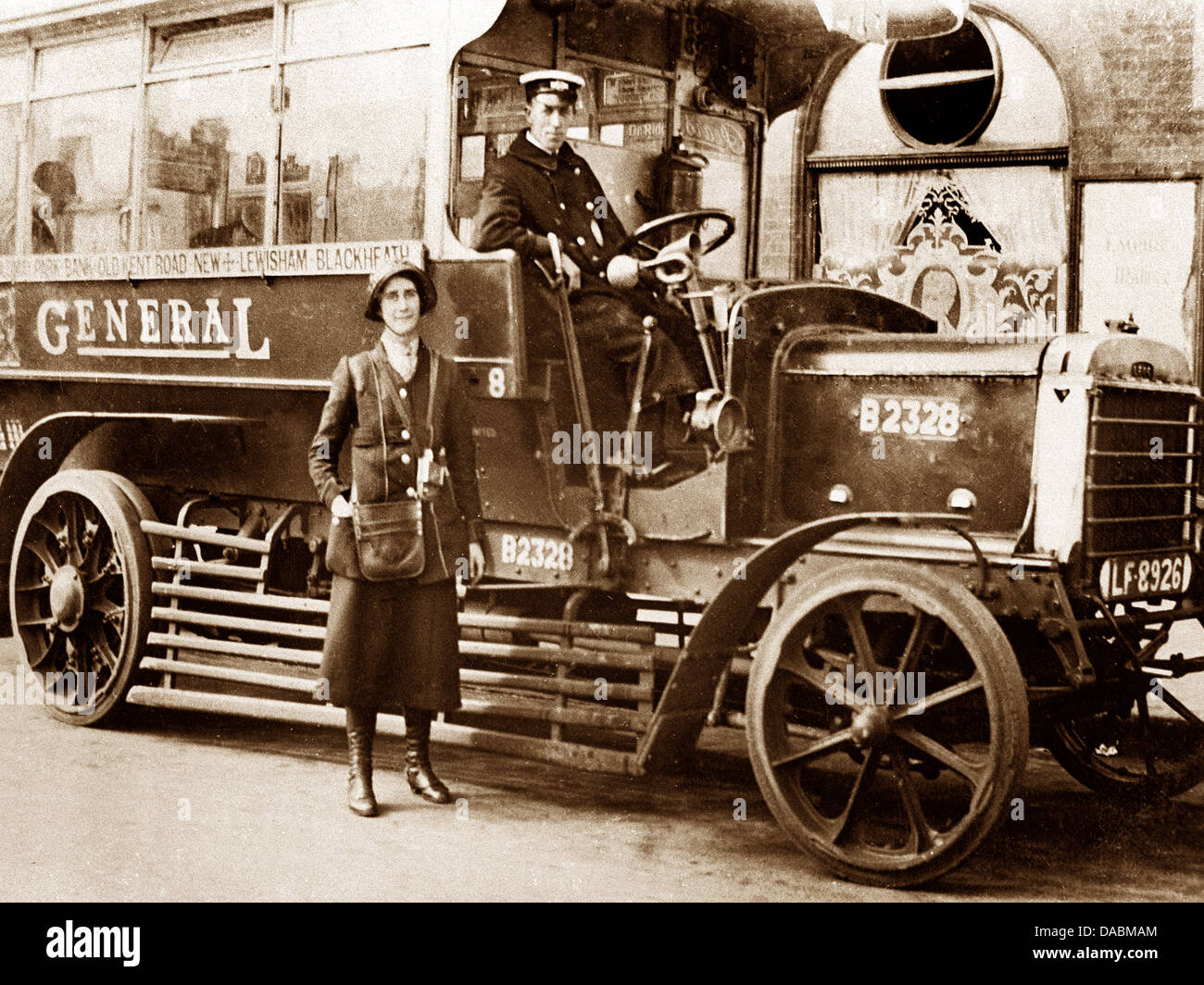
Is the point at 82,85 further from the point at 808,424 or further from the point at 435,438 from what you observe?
the point at 808,424

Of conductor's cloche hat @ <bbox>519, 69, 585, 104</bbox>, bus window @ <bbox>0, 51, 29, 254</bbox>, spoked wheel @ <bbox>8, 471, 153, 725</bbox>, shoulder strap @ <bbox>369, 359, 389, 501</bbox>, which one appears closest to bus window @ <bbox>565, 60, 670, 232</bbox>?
conductor's cloche hat @ <bbox>519, 69, 585, 104</bbox>

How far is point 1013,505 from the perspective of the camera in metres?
5.05

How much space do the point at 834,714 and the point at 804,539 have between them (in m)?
0.57

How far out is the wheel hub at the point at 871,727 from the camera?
468cm

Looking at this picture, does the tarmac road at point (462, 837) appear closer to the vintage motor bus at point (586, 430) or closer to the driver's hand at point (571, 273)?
the vintage motor bus at point (586, 430)

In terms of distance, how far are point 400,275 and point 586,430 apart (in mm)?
854

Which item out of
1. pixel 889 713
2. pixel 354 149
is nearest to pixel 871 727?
pixel 889 713

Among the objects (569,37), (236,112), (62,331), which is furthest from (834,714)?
(62,331)

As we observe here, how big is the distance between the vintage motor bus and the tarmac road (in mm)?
219

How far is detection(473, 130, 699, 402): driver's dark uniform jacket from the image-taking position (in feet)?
18.4

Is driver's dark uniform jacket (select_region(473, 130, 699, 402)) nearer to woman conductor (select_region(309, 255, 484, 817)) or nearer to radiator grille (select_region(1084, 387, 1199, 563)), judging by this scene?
woman conductor (select_region(309, 255, 484, 817))

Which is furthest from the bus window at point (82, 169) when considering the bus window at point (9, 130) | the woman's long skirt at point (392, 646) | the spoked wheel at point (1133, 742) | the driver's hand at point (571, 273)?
the spoked wheel at point (1133, 742)

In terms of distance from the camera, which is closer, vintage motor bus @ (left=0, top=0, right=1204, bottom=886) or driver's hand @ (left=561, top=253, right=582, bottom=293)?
vintage motor bus @ (left=0, top=0, right=1204, bottom=886)

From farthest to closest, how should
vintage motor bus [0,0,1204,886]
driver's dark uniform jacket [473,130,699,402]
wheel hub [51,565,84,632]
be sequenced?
wheel hub [51,565,84,632]
driver's dark uniform jacket [473,130,699,402]
vintage motor bus [0,0,1204,886]
